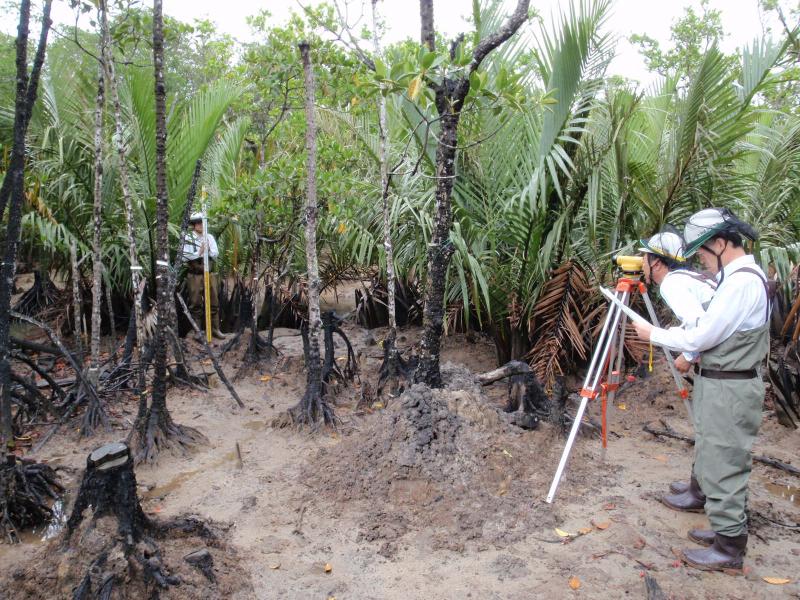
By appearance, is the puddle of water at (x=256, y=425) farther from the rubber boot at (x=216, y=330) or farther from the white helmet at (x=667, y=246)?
the white helmet at (x=667, y=246)

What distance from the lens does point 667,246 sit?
3363 millimetres

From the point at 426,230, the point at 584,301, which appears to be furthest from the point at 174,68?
the point at 584,301

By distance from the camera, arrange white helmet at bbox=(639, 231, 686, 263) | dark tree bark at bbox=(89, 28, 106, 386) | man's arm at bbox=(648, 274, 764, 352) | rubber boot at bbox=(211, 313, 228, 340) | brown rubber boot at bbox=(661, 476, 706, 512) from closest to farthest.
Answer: man's arm at bbox=(648, 274, 764, 352) < white helmet at bbox=(639, 231, 686, 263) < brown rubber boot at bbox=(661, 476, 706, 512) < dark tree bark at bbox=(89, 28, 106, 386) < rubber boot at bbox=(211, 313, 228, 340)

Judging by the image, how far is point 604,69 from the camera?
545 centimetres

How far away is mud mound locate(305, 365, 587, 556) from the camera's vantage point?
3.56m

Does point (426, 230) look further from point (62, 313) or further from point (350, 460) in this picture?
point (62, 313)

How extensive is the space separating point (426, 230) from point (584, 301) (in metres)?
1.60

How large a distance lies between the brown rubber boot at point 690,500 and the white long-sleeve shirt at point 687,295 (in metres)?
0.91

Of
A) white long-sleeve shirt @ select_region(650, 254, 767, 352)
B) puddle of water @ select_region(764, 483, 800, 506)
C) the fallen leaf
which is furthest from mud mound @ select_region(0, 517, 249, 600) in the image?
puddle of water @ select_region(764, 483, 800, 506)

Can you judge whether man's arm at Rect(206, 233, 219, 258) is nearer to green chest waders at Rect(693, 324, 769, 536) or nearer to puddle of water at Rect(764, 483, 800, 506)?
green chest waders at Rect(693, 324, 769, 536)

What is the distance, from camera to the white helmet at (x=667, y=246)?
131 inches

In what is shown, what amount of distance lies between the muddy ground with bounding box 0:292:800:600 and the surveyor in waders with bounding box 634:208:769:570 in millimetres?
270

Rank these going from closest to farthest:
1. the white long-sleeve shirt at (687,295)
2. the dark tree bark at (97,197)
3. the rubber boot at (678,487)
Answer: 1. the white long-sleeve shirt at (687,295)
2. the rubber boot at (678,487)
3. the dark tree bark at (97,197)

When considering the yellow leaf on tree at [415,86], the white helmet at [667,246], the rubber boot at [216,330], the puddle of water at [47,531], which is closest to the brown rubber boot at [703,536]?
the white helmet at [667,246]
